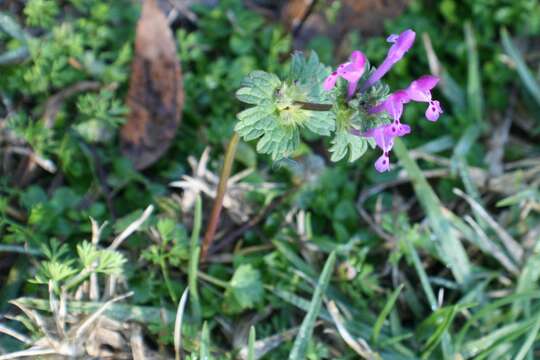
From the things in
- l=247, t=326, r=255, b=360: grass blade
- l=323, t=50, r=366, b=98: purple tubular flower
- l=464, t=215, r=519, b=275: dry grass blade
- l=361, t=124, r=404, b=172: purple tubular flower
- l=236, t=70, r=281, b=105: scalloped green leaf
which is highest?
l=323, t=50, r=366, b=98: purple tubular flower

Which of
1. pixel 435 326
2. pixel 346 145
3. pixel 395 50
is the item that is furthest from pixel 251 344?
pixel 395 50

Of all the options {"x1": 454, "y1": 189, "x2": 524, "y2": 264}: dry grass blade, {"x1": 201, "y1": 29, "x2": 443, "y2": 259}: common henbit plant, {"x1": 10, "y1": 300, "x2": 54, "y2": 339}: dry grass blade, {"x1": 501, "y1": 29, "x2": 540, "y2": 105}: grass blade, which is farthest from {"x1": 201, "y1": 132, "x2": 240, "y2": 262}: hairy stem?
{"x1": 501, "y1": 29, "x2": 540, "y2": 105}: grass blade

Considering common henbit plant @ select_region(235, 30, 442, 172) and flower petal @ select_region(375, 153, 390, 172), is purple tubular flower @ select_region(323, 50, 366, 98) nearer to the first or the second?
common henbit plant @ select_region(235, 30, 442, 172)

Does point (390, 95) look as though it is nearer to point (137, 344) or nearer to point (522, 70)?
point (137, 344)

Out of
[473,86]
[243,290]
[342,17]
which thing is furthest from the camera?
[342,17]

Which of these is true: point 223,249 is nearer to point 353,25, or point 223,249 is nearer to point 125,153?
point 125,153

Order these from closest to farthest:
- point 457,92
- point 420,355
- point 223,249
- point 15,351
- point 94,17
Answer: point 15,351 → point 420,355 → point 223,249 → point 94,17 → point 457,92

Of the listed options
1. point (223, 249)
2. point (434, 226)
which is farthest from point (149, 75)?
point (434, 226)
